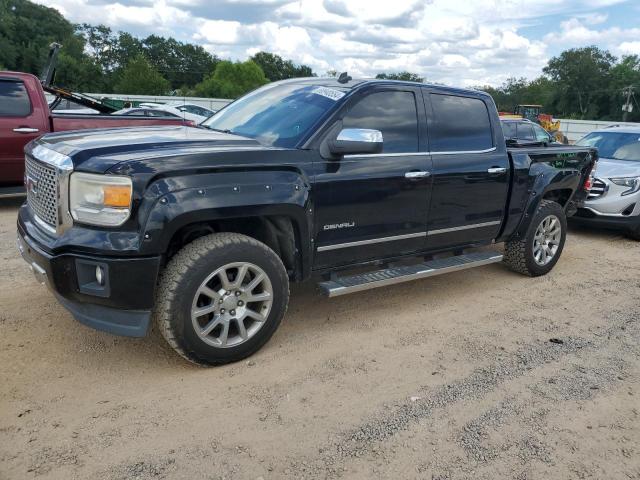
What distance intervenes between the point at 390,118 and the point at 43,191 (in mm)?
2563

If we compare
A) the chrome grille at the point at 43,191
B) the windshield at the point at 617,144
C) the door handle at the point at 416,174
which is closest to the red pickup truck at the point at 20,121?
the chrome grille at the point at 43,191

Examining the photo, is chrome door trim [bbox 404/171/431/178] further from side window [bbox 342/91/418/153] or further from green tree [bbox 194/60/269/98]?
green tree [bbox 194/60/269/98]

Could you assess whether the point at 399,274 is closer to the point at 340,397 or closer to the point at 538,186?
the point at 340,397

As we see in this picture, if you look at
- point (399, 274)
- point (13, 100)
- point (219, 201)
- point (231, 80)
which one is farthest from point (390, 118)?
point (231, 80)

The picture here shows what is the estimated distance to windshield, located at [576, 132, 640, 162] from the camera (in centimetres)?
869

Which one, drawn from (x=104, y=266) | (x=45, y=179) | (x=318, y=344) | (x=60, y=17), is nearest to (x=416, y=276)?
(x=318, y=344)

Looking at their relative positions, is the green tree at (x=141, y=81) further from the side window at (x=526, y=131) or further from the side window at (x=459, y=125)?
the side window at (x=459, y=125)

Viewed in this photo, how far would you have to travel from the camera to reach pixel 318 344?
402cm

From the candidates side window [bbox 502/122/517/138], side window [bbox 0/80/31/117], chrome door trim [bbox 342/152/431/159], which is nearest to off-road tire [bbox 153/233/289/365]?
chrome door trim [bbox 342/152/431/159]

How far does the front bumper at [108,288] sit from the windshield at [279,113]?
137cm

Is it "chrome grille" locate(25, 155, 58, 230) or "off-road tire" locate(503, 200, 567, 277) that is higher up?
"chrome grille" locate(25, 155, 58, 230)

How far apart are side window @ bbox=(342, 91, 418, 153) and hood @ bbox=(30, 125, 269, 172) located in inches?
32.9

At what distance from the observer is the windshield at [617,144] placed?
8688 millimetres

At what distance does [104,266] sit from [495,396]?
98.3 inches
